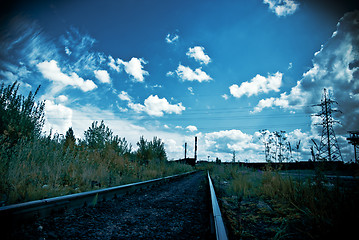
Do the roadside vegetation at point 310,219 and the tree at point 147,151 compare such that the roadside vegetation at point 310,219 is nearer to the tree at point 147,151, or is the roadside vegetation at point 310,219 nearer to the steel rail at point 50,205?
the steel rail at point 50,205

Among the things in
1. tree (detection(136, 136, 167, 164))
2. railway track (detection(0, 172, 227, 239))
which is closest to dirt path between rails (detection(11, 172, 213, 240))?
railway track (detection(0, 172, 227, 239))

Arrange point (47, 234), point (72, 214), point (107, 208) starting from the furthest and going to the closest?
point (107, 208) → point (72, 214) → point (47, 234)

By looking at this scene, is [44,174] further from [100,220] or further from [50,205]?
[100,220]

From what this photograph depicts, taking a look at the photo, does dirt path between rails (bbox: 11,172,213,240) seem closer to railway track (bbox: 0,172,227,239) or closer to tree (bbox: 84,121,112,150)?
railway track (bbox: 0,172,227,239)

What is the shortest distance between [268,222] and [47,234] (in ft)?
8.79

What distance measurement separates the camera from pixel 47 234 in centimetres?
194

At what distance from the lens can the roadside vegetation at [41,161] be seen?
129 inches

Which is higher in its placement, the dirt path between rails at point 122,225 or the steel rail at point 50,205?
the steel rail at point 50,205

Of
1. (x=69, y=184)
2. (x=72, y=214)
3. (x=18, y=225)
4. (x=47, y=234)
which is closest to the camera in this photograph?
(x=47, y=234)

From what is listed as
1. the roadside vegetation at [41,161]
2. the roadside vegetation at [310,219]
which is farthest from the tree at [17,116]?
the roadside vegetation at [310,219]

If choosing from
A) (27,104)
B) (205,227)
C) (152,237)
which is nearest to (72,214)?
(152,237)

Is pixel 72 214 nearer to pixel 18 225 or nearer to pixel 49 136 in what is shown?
pixel 18 225

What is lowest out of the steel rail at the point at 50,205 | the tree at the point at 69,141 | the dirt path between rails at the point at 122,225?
the dirt path between rails at the point at 122,225

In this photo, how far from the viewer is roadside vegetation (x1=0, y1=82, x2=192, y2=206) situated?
3.28m
